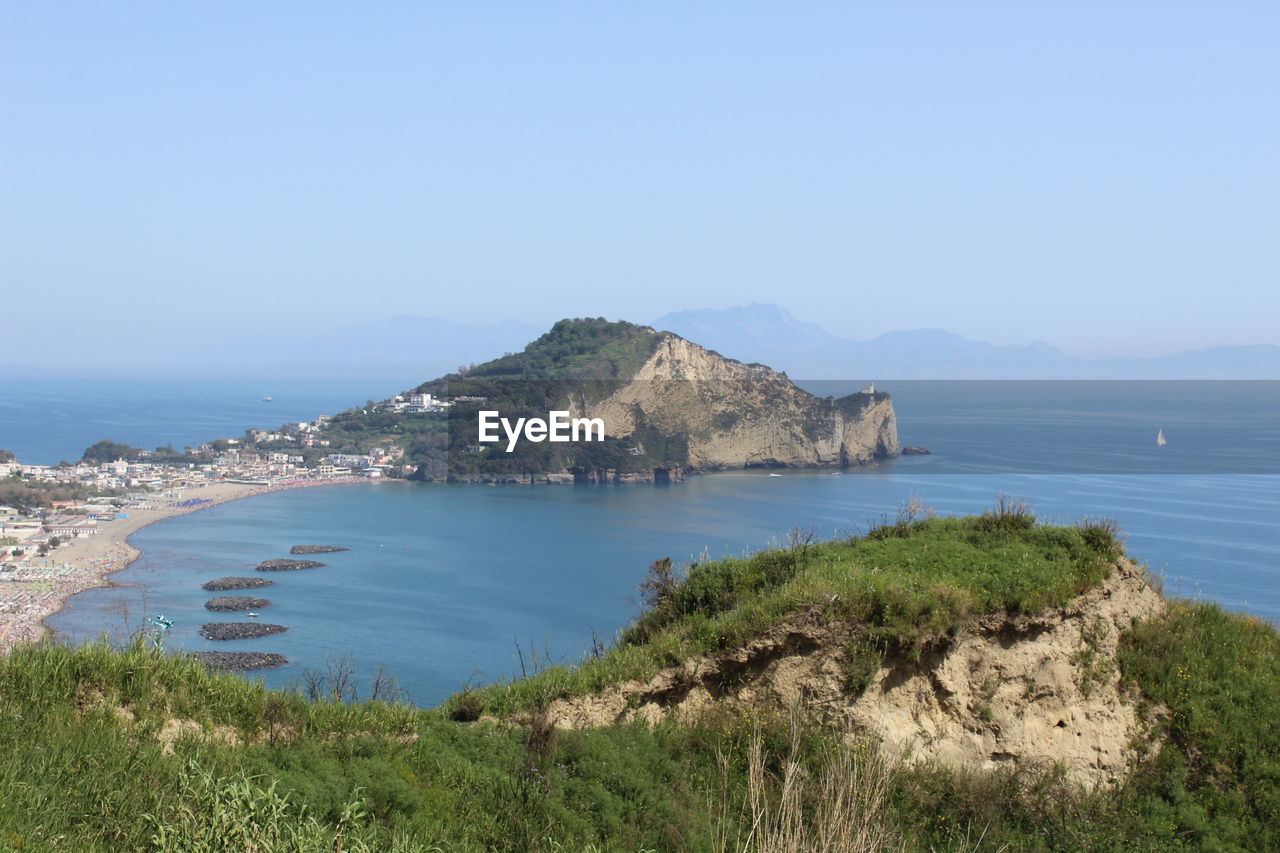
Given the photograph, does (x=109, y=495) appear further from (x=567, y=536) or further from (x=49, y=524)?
(x=567, y=536)

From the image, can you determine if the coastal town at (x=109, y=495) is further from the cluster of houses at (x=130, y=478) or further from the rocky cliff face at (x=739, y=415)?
the rocky cliff face at (x=739, y=415)

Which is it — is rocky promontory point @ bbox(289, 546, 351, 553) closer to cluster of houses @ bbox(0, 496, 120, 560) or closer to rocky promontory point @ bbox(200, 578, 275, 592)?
rocky promontory point @ bbox(200, 578, 275, 592)

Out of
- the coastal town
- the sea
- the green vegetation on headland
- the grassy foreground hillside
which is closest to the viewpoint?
the grassy foreground hillside

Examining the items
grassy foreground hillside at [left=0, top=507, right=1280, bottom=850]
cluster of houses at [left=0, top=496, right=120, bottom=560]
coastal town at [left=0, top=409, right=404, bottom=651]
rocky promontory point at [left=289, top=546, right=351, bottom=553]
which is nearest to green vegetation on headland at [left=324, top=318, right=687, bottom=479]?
coastal town at [left=0, top=409, right=404, bottom=651]

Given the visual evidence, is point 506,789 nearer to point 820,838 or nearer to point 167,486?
point 820,838

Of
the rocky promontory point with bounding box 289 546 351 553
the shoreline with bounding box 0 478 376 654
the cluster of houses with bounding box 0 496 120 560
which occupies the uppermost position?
the cluster of houses with bounding box 0 496 120 560

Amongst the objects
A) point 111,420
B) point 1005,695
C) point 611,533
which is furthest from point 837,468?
point 111,420
